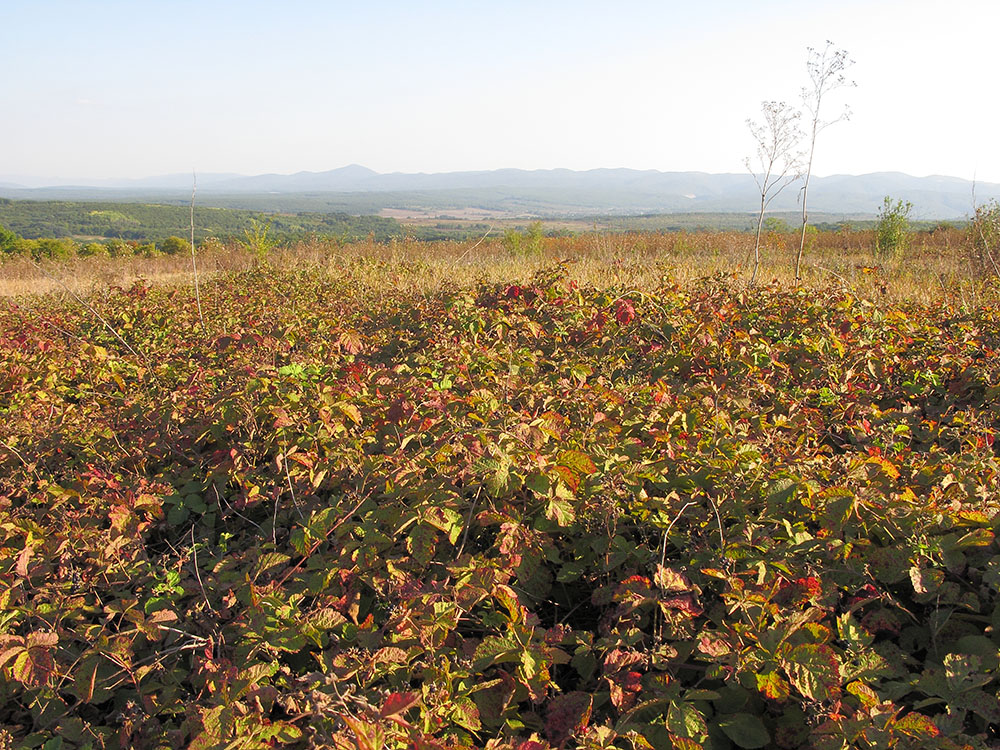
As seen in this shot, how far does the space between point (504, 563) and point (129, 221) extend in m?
85.9

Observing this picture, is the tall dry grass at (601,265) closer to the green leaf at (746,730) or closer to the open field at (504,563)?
the open field at (504,563)

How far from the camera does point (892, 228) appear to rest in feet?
42.8

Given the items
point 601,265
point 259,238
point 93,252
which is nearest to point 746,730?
point 601,265

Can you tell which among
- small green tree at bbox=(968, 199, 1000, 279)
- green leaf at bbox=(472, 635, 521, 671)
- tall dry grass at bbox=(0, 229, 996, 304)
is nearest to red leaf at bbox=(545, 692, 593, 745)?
green leaf at bbox=(472, 635, 521, 671)

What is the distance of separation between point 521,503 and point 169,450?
1886 millimetres

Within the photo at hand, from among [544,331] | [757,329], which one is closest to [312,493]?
[544,331]

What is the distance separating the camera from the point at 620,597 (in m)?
1.63

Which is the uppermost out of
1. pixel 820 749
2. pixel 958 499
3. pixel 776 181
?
pixel 776 181

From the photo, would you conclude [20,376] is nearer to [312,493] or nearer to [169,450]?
[169,450]

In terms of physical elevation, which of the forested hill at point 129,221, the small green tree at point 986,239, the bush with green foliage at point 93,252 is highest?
the forested hill at point 129,221

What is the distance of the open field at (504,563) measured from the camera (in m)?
1.40

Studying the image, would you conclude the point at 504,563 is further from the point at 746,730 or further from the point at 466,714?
the point at 746,730

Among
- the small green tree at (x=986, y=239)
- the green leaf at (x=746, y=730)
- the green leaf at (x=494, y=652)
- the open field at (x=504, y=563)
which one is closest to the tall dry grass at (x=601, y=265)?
the small green tree at (x=986, y=239)

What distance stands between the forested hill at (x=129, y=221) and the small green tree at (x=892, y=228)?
164 feet
